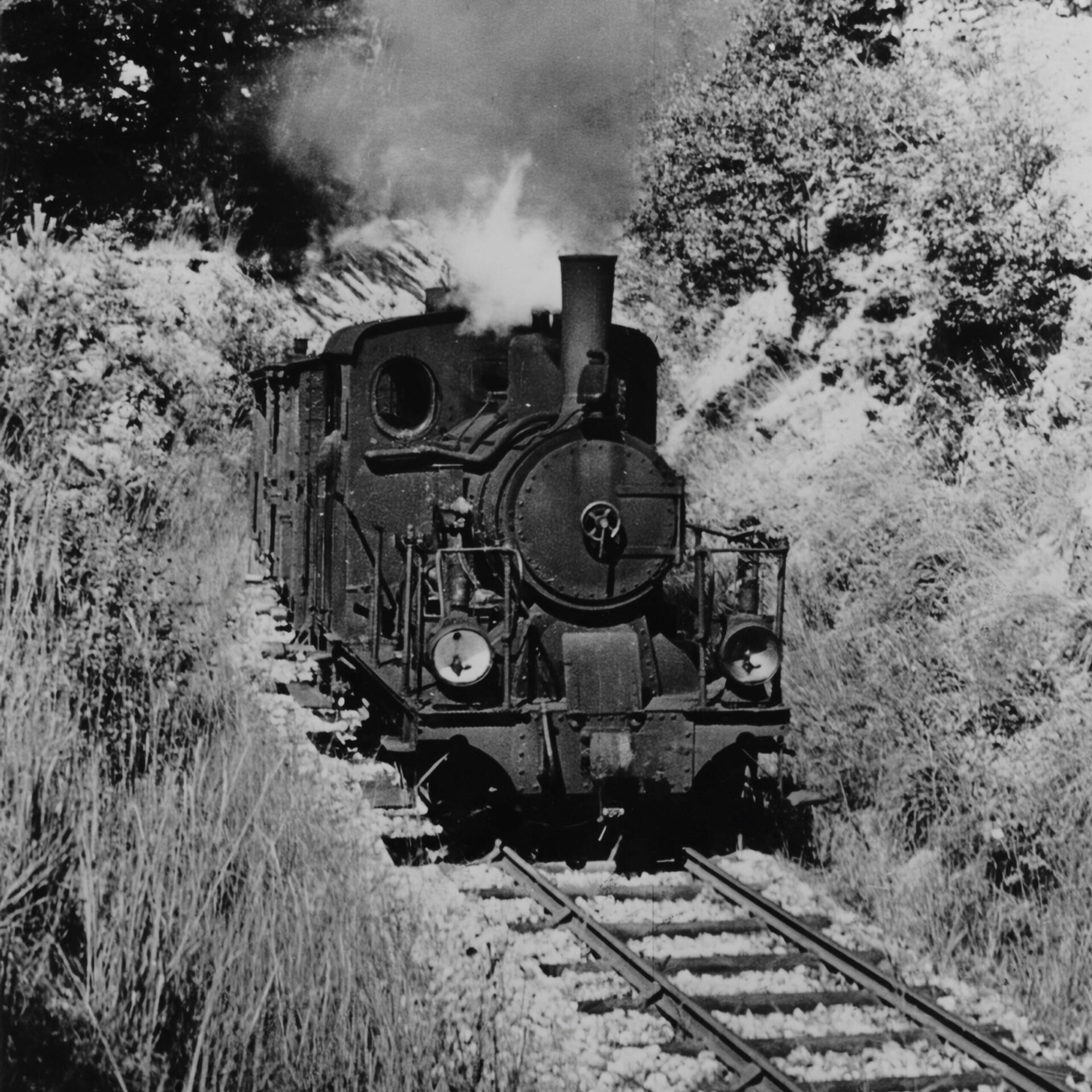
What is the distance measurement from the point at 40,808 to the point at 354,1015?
130 centimetres

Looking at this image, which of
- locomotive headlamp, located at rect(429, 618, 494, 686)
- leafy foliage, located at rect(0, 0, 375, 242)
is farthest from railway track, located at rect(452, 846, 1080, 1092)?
leafy foliage, located at rect(0, 0, 375, 242)

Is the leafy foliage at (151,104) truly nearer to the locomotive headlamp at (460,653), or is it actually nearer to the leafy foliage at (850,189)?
the leafy foliage at (850,189)

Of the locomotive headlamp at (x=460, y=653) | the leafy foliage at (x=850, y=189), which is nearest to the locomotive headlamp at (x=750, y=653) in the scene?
the locomotive headlamp at (x=460, y=653)

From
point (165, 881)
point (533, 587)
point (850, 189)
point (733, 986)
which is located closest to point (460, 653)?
point (533, 587)

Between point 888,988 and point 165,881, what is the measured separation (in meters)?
3.15

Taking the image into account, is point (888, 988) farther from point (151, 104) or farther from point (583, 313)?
point (151, 104)

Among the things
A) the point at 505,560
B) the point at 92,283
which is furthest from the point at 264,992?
the point at 92,283

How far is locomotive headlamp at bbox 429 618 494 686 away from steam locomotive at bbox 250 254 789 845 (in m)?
0.01

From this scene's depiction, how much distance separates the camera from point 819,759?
9195mm

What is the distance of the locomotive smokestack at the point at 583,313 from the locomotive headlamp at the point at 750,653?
1586mm

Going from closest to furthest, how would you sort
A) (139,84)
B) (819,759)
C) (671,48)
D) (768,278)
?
(819,759)
(768,278)
(671,48)
(139,84)

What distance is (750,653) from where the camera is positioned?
851 cm

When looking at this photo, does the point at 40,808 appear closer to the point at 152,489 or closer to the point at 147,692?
the point at 147,692

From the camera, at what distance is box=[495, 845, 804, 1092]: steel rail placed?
550 centimetres
